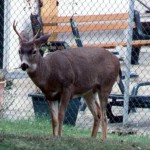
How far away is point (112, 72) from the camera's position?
35.5ft

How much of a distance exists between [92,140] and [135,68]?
30.5 ft

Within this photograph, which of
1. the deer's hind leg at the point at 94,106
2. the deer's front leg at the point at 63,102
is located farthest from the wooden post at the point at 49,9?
the deer's front leg at the point at 63,102

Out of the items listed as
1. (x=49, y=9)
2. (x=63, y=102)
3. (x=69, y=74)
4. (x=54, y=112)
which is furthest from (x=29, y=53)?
(x=49, y=9)

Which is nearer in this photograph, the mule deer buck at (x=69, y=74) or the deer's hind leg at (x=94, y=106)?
the mule deer buck at (x=69, y=74)

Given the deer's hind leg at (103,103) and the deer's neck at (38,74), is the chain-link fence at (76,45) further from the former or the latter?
the deer's hind leg at (103,103)

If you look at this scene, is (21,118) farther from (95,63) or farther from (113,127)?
(95,63)

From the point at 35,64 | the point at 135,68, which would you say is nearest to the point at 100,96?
the point at 35,64

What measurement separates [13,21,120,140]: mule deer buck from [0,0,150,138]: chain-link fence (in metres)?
0.77

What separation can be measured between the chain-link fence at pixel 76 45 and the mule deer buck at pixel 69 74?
774 mm

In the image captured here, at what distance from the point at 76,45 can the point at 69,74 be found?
5.64 meters

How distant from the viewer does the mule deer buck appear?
1020 centimetres

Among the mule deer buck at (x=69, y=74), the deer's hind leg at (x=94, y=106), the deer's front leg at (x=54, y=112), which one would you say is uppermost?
the mule deer buck at (x=69, y=74)

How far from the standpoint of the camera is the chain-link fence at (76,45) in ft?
41.0

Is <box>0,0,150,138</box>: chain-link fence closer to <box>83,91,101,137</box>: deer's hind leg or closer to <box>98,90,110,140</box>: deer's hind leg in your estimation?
<box>83,91,101,137</box>: deer's hind leg
